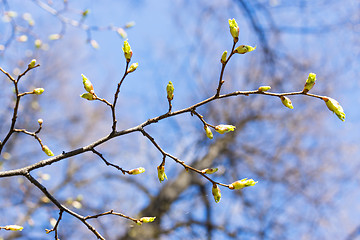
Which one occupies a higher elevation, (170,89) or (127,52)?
(127,52)

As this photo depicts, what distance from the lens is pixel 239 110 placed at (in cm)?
654

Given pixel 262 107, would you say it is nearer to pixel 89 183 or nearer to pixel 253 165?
pixel 253 165

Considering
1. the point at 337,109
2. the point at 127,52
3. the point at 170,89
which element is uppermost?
the point at 127,52

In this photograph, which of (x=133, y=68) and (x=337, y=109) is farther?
(x=133, y=68)

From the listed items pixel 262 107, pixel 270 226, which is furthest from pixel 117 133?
pixel 262 107

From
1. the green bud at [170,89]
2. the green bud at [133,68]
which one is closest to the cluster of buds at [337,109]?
the green bud at [170,89]

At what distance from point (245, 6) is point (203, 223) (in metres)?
3.45

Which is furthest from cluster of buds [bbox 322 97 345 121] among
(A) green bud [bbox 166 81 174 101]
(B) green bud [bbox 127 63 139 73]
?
(B) green bud [bbox 127 63 139 73]

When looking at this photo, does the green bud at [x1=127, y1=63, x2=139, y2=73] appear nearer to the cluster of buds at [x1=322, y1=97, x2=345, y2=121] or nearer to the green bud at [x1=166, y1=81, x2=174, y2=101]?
the green bud at [x1=166, y1=81, x2=174, y2=101]

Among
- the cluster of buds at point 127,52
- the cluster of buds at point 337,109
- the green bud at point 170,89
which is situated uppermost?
the cluster of buds at point 127,52

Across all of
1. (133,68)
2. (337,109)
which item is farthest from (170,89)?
(337,109)

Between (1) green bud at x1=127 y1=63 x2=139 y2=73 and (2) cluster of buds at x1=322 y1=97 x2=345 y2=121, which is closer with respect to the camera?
(2) cluster of buds at x1=322 y1=97 x2=345 y2=121

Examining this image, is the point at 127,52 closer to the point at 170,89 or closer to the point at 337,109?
the point at 170,89

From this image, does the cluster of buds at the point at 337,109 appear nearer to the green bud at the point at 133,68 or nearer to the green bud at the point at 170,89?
the green bud at the point at 170,89
